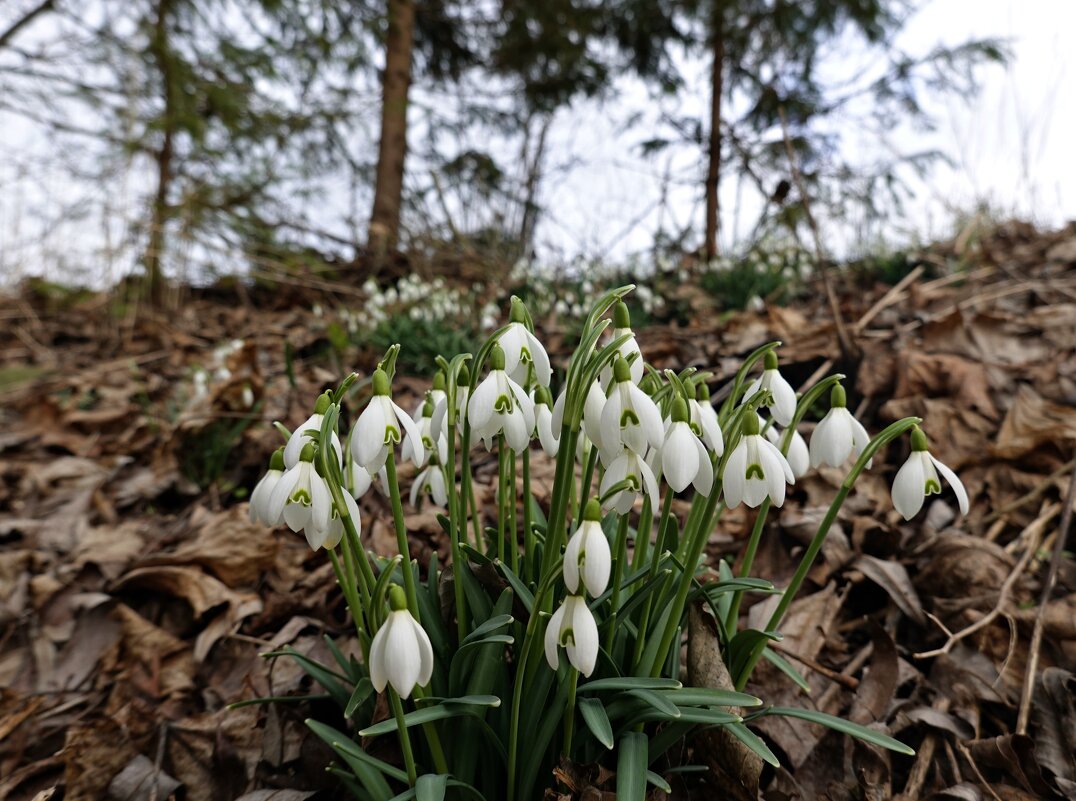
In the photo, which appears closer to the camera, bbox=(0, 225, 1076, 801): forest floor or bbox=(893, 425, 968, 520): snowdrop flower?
bbox=(893, 425, 968, 520): snowdrop flower

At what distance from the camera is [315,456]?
0.92 m

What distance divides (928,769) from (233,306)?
22.6ft

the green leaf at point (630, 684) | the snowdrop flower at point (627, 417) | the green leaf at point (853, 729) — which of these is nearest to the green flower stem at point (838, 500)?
the green leaf at point (853, 729)

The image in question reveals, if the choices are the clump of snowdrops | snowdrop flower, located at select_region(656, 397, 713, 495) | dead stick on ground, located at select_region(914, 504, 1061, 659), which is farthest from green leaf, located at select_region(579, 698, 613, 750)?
dead stick on ground, located at select_region(914, 504, 1061, 659)

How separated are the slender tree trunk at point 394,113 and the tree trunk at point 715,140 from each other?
3.35 m

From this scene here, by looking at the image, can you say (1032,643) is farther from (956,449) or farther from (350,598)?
(350,598)

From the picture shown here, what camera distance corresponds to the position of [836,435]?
1140 mm

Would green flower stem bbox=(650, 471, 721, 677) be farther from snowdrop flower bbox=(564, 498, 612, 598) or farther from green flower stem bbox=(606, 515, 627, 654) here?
snowdrop flower bbox=(564, 498, 612, 598)

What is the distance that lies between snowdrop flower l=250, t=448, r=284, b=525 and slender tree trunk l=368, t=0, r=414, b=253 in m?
6.32

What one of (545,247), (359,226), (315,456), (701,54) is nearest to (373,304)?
(545,247)

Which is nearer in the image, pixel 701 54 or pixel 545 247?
pixel 545 247

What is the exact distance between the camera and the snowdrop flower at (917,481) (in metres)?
1.05

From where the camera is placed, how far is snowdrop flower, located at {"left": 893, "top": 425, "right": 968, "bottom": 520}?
1.05 meters

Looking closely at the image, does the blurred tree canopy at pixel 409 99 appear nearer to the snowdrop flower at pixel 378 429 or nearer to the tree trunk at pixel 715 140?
the tree trunk at pixel 715 140
